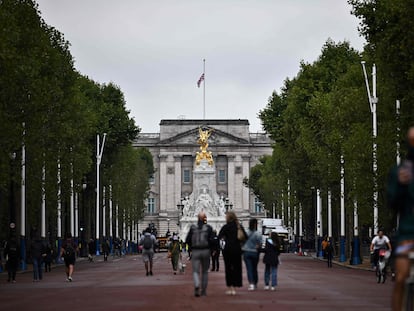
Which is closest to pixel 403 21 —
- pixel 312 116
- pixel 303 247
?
pixel 312 116

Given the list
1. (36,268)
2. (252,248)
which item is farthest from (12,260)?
(252,248)

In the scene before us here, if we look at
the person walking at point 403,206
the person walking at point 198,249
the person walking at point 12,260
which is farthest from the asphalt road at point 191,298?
the person walking at point 403,206

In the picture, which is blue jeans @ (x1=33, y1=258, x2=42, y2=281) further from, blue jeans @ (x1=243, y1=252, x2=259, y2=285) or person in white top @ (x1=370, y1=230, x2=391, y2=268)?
blue jeans @ (x1=243, y1=252, x2=259, y2=285)

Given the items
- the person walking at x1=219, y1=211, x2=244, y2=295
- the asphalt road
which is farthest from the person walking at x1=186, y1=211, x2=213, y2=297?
the person walking at x1=219, y1=211, x2=244, y2=295

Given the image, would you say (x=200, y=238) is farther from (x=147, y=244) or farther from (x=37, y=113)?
(x=37, y=113)

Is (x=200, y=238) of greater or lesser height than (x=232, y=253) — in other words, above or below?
above

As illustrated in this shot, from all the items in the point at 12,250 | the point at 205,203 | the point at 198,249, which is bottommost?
the point at 12,250

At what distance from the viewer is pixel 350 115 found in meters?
72.9

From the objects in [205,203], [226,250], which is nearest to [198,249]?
[226,250]

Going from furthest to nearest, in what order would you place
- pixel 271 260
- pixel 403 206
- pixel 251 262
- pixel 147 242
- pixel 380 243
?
pixel 147 242 < pixel 380 243 < pixel 271 260 < pixel 251 262 < pixel 403 206

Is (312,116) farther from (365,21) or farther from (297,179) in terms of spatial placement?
(365,21)

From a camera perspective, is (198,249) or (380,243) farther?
(380,243)

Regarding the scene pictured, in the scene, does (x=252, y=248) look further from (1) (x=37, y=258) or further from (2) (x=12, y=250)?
(2) (x=12, y=250)

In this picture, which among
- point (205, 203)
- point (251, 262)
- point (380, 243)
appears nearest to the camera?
point (251, 262)
